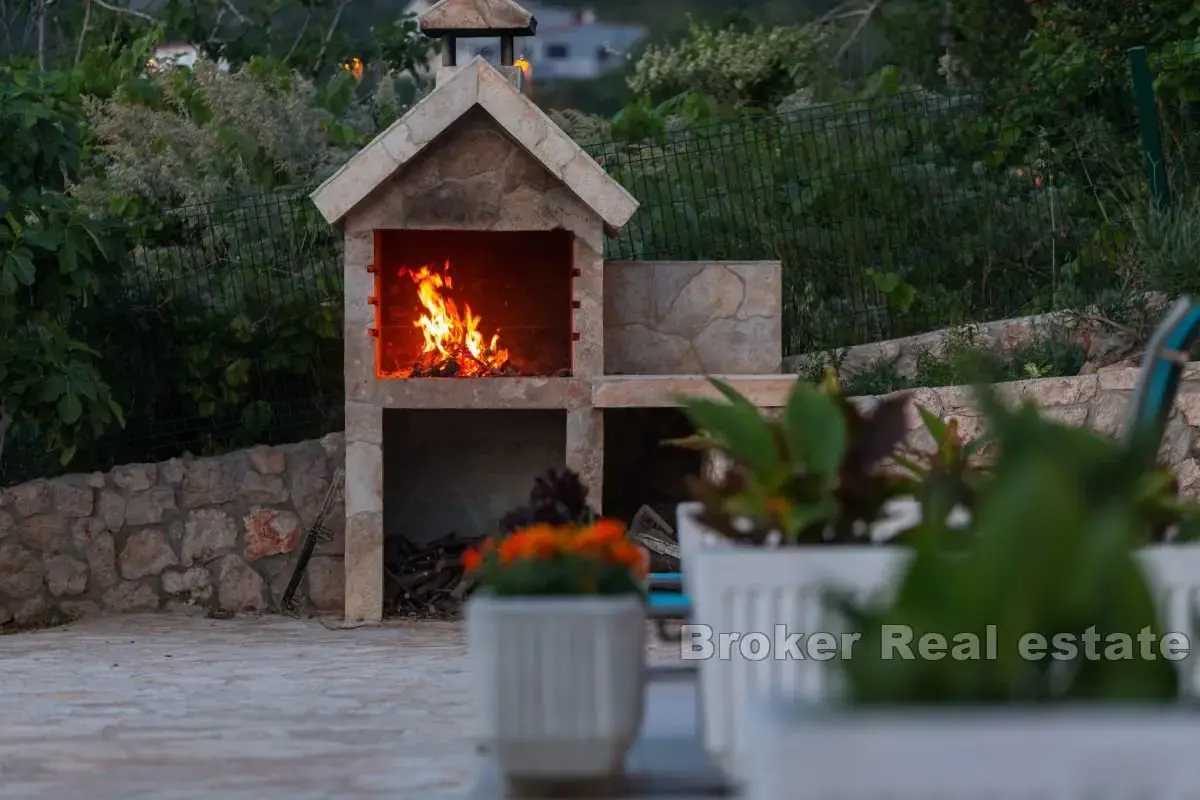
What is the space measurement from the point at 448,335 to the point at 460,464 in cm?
97

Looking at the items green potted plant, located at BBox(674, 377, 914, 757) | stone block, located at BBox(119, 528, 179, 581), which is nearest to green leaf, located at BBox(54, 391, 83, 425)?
stone block, located at BBox(119, 528, 179, 581)

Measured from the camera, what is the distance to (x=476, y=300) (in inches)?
454

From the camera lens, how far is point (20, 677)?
8.52m

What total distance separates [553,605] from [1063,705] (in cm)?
176

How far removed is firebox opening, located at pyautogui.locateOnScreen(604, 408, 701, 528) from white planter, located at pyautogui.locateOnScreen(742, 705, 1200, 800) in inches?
372

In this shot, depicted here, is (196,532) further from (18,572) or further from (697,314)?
(697,314)

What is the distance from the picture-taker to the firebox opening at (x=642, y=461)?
11875mm

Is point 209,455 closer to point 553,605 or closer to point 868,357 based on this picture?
point 868,357

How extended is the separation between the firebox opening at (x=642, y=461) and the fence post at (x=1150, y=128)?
151 inches

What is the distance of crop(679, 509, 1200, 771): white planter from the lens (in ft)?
13.4

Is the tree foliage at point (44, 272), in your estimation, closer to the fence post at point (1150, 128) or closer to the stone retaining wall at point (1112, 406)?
the stone retaining wall at point (1112, 406)

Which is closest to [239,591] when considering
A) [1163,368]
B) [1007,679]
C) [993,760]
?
[1163,368]

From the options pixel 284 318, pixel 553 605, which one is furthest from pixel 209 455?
pixel 553 605

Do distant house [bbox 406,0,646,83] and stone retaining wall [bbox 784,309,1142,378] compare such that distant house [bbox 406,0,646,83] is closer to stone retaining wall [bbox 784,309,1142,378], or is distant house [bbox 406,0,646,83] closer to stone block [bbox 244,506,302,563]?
stone retaining wall [bbox 784,309,1142,378]
